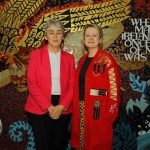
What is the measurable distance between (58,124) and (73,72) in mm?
550

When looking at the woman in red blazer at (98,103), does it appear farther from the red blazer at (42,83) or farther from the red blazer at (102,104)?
the red blazer at (42,83)

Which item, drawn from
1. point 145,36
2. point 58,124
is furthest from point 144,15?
point 58,124

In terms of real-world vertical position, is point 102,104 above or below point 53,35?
below

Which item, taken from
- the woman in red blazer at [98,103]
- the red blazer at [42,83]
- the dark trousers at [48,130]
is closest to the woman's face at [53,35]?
the red blazer at [42,83]

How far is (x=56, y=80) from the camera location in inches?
86.4

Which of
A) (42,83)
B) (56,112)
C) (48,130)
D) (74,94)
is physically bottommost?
(48,130)

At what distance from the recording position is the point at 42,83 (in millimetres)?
2156

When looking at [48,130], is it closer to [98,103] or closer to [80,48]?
[98,103]

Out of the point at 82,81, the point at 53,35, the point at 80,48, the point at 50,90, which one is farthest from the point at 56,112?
the point at 80,48

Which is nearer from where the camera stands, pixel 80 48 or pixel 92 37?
pixel 92 37

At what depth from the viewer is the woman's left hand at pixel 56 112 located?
82.9 inches

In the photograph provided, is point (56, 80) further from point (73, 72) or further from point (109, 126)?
point (109, 126)

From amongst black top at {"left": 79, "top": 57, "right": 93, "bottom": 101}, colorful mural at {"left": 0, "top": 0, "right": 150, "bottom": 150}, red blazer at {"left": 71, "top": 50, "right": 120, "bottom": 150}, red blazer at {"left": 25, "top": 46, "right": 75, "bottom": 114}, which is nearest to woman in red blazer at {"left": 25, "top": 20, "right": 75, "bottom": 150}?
red blazer at {"left": 25, "top": 46, "right": 75, "bottom": 114}

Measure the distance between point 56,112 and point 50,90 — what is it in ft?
0.71
